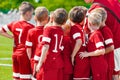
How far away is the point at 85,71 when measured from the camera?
711cm

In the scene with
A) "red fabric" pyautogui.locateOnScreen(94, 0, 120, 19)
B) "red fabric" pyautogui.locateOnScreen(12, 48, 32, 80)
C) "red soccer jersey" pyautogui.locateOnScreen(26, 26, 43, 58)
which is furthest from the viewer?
"red fabric" pyautogui.locateOnScreen(12, 48, 32, 80)

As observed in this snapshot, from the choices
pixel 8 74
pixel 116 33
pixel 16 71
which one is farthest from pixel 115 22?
pixel 8 74

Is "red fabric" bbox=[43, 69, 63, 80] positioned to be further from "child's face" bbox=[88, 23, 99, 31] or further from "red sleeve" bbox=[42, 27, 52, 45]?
"child's face" bbox=[88, 23, 99, 31]

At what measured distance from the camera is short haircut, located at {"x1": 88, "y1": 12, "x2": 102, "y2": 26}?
6.93 metres

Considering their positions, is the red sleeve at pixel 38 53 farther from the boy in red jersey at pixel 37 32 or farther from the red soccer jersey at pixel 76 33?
the red soccer jersey at pixel 76 33

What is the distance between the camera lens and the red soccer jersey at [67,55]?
7067 mm

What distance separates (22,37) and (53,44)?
110cm

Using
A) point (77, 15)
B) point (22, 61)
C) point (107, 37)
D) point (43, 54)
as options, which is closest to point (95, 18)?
point (77, 15)

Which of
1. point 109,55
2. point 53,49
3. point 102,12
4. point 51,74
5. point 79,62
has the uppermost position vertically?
point 102,12

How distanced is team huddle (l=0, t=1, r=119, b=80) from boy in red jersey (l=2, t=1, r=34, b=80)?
45 cm

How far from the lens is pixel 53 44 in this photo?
6906 mm

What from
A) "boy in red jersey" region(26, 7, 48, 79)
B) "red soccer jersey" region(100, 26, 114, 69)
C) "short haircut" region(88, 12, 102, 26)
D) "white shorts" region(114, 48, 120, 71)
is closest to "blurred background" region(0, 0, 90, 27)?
"white shorts" region(114, 48, 120, 71)

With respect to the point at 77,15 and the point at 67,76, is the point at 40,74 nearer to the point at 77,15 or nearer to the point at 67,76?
the point at 67,76

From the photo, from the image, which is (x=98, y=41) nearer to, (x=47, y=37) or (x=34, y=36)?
(x=47, y=37)
